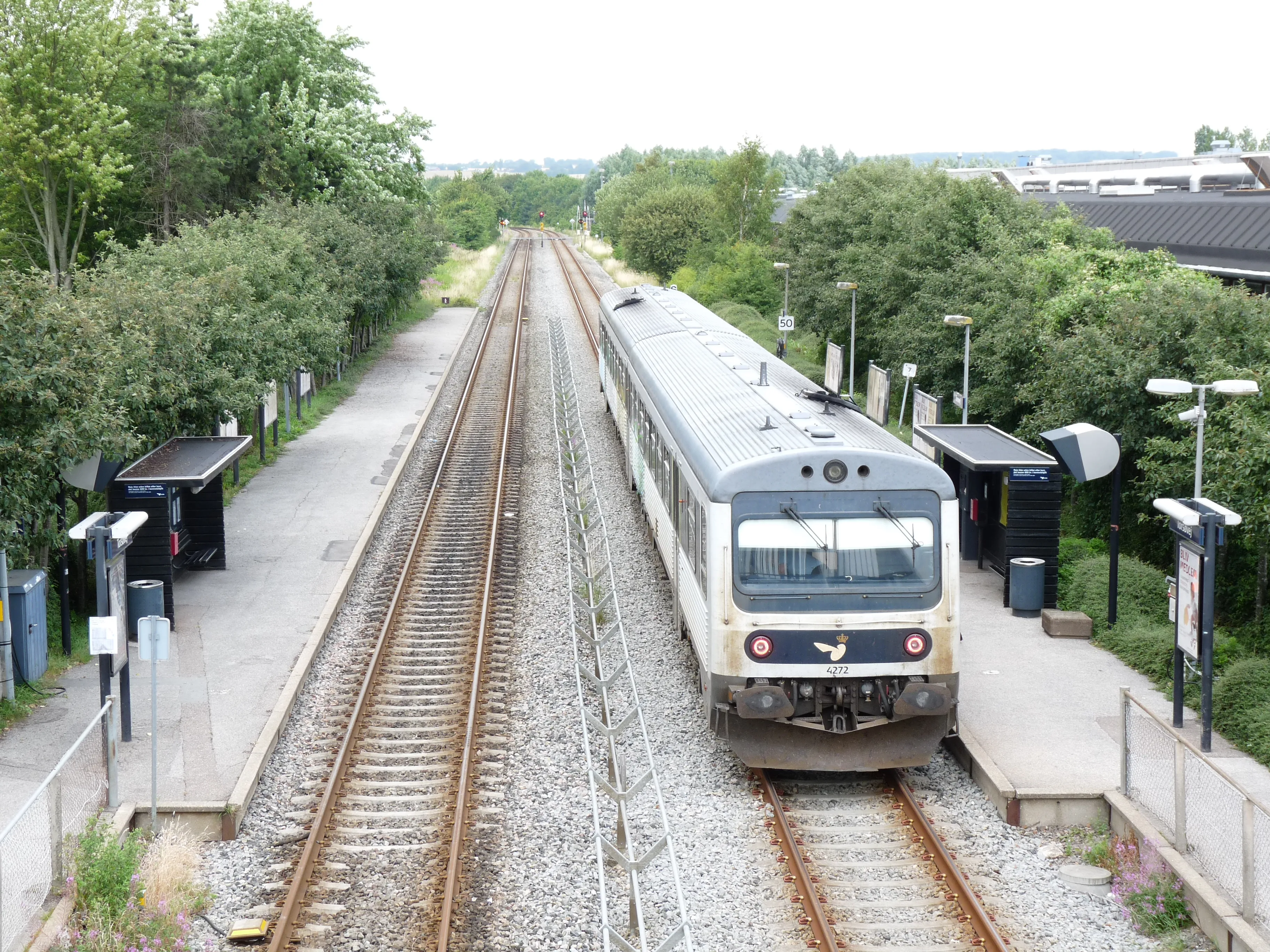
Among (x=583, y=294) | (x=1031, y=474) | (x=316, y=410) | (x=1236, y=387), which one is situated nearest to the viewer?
(x=1236, y=387)

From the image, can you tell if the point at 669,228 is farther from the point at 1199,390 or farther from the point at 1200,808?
the point at 1200,808

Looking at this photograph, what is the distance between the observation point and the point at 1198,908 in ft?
30.7

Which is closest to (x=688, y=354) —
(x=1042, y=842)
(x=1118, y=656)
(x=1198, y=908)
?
(x=1118, y=656)

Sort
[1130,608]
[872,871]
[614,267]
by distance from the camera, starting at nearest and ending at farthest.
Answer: [872,871]
[1130,608]
[614,267]

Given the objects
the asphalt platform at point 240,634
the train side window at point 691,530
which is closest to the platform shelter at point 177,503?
the asphalt platform at point 240,634

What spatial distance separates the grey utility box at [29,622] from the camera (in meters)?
14.1

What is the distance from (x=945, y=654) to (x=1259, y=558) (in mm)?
7215

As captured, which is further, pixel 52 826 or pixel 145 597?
pixel 145 597

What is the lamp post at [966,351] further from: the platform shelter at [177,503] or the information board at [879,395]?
the platform shelter at [177,503]

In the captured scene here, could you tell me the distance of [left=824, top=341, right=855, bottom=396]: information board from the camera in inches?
1170

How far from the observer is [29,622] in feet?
46.8

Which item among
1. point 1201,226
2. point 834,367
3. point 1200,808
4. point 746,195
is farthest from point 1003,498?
point 746,195

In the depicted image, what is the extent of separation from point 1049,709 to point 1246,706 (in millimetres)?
1927

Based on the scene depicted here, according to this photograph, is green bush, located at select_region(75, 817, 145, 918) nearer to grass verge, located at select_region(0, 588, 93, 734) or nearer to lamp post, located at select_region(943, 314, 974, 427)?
grass verge, located at select_region(0, 588, 93, 734)
